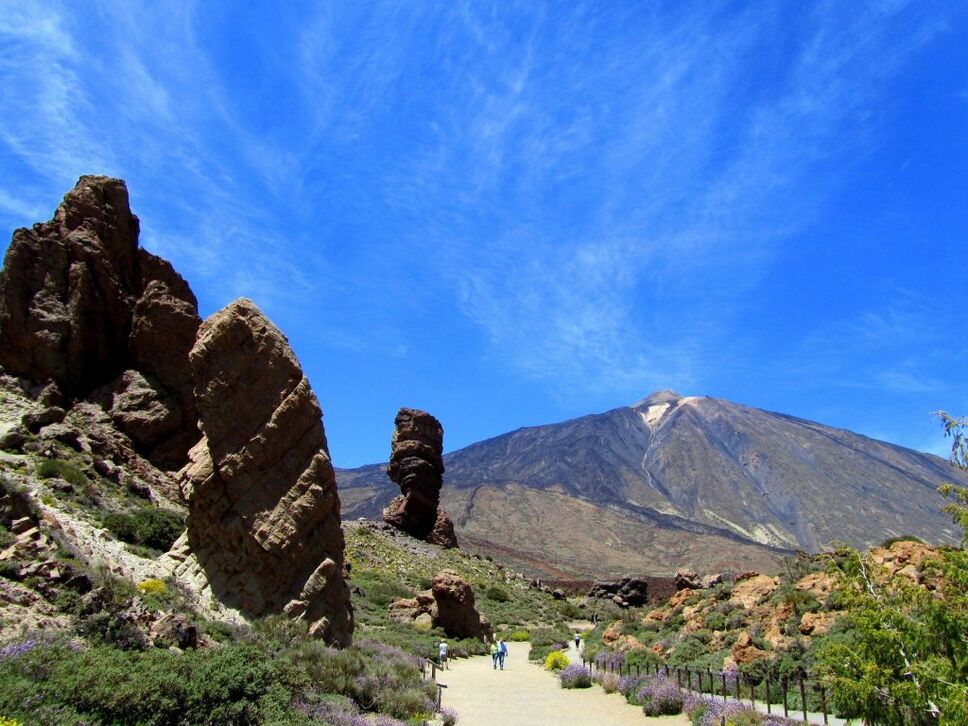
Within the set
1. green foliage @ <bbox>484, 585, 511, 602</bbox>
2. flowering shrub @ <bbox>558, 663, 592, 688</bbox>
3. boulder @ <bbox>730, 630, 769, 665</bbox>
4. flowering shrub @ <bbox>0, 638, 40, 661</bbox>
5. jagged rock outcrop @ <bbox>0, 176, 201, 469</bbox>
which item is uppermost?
jagged rock outcrop @ <bbox>0, 176, 201, 469</bbox>

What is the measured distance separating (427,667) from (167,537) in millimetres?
8710

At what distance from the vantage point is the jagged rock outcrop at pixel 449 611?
1135 inches

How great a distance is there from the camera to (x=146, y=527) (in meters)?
16.4

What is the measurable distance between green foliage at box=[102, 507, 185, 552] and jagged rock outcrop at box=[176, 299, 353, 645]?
2.73m

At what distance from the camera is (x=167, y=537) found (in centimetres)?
1675

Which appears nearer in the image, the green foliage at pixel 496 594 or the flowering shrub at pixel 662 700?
the flowering shrub at pixel 662 700

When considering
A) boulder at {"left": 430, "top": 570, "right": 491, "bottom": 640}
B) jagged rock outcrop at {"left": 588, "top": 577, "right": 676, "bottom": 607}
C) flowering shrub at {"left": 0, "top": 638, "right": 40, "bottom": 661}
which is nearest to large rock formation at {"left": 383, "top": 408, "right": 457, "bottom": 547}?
jagged rock outcrop at {"left": 588, "top": 577, "right": 676, "bottom": 607}

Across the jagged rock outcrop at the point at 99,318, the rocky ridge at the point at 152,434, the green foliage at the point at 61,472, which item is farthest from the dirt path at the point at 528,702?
the jagged rock outcrop at the point at 99,318

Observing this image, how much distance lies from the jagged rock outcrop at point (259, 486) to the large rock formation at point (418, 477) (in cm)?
3918

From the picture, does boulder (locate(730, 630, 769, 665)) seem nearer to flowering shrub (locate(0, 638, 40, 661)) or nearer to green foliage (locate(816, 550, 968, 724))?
green foliage (locate(816, 550, 968, 724))

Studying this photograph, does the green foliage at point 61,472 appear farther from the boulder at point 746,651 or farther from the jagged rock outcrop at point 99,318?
the boulder at point 746,651

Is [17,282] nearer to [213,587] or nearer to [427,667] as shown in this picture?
[213,587]

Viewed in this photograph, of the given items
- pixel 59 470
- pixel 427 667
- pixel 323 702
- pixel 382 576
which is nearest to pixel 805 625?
pixel 427 667

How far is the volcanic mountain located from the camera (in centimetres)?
10100
